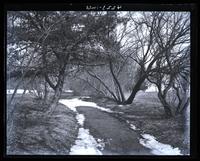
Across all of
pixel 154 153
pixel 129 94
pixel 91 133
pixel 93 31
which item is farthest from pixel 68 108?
pixel 154 153

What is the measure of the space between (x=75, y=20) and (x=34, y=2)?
0.32 m

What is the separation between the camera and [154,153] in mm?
1669

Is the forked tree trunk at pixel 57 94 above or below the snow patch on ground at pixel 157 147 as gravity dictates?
above

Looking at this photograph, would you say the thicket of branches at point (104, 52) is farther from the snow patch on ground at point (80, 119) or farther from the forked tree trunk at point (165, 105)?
the snow patch on ground at point (80, 119)

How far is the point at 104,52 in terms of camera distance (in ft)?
5.63

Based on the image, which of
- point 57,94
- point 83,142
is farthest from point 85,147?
point 57,94

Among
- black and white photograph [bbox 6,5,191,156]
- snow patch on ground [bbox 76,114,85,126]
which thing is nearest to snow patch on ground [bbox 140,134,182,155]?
black and white photograph [bbox 6,5,191,156]

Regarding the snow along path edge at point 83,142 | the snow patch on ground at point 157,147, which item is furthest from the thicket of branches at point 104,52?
the snow patch on ground at point 157,147

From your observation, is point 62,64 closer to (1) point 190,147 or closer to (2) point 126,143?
(2) point 126,143

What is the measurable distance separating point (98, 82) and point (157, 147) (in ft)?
2.10

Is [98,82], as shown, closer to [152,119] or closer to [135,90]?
[135,90]

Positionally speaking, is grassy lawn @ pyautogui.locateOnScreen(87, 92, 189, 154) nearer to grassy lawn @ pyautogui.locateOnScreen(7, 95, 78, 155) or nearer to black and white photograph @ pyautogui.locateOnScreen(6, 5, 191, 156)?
black and white photograph @ pyautogui.locateOnScreen(6, 5, 191, 156)

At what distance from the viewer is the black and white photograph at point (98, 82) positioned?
1667mm

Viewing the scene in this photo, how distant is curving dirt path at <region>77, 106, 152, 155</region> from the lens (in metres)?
1.66
